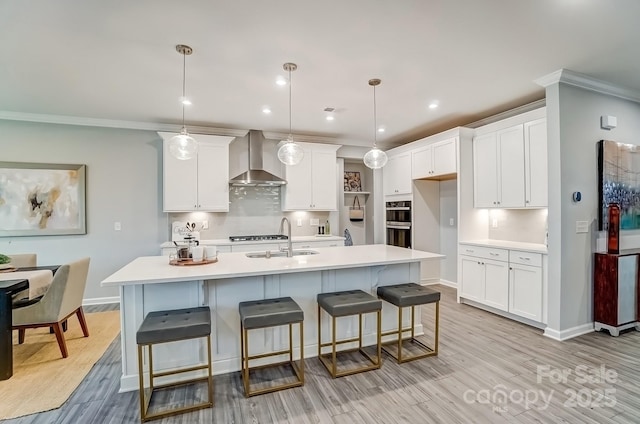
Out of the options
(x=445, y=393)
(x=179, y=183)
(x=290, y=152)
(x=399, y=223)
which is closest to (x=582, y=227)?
(x=445, y=393)

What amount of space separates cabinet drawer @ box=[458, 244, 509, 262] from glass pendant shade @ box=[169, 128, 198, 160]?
3.71 m

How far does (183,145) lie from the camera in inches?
110

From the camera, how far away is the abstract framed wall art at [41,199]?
4.07 m

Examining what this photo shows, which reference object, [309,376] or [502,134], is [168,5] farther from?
[502,134]

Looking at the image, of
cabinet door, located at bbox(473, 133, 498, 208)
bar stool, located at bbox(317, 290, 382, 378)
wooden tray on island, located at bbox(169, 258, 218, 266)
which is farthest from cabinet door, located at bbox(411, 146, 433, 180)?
wooden tray on island, located at bbox(169, 258, 218, 266)

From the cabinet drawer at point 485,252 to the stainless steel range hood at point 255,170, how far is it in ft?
9.37

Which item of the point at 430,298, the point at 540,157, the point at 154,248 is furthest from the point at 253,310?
the point at 540,157

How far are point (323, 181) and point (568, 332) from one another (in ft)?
12.3

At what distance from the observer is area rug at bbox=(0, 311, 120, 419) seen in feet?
7.06

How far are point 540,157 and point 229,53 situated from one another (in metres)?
3.50

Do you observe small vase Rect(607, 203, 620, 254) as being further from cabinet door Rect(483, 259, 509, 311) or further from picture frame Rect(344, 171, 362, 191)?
picture frame Rect(344, 171, 362, 191)

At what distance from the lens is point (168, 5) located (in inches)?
78.8

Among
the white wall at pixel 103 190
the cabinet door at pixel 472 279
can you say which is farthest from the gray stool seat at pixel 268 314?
the white wall at pixel 103 190

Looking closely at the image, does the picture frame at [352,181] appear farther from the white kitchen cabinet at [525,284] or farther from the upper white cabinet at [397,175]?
the white kitchen cabinet at [525,284]
